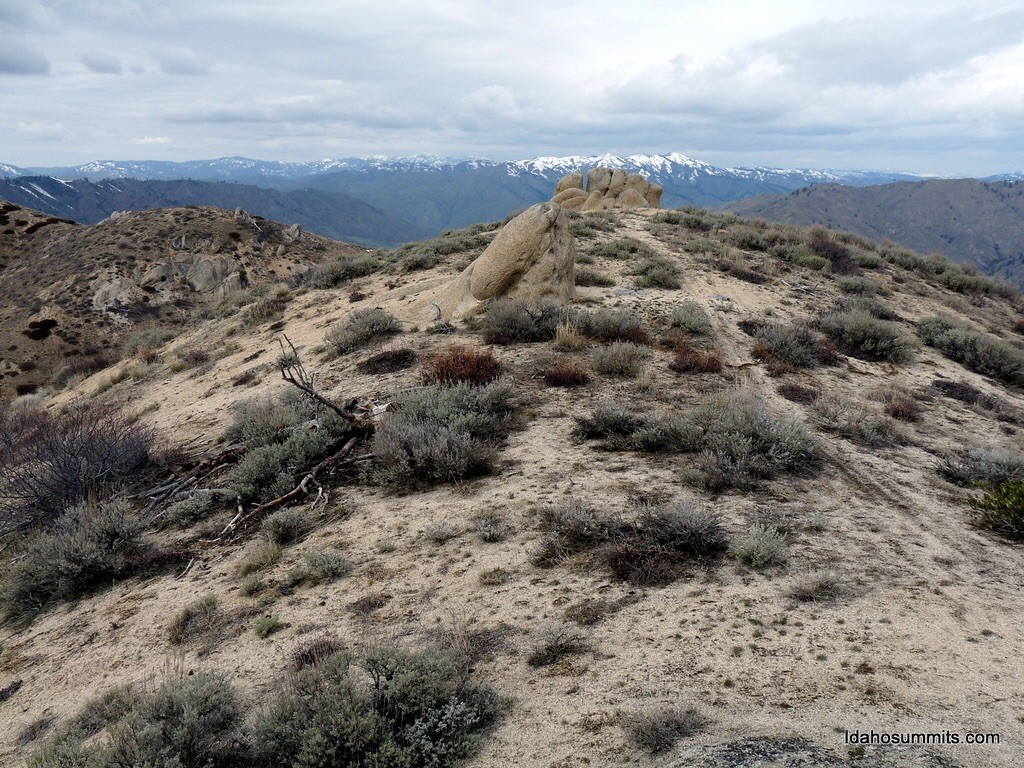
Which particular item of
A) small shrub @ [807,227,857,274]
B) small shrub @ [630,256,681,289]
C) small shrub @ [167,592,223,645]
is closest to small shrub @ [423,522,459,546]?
small shrub @ [167,592,223,645]

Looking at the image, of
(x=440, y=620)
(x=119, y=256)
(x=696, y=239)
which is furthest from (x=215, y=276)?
(x=440, y=620)

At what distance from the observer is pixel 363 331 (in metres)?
11.3

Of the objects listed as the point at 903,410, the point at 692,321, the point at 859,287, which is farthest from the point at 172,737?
the point at 859,287

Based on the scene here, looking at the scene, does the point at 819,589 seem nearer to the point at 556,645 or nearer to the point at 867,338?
the point at 556,645

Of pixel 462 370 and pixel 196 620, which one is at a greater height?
pixel 462 370

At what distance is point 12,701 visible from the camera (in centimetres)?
399

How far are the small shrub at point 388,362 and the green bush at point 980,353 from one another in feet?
37.3

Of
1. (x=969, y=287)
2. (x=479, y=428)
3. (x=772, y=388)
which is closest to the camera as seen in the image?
(x=479, y=428)

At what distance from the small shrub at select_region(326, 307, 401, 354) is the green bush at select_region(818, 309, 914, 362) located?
31.4 feet

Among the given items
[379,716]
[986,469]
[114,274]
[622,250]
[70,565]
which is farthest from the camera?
[114,274]

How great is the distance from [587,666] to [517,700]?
0.49 metres

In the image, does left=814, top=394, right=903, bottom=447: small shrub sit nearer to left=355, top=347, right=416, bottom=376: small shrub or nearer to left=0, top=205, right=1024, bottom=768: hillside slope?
left=0, top=205, right=1024, bottom=768: hillside slope

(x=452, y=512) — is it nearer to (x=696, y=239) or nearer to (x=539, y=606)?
(x=539, y=606)

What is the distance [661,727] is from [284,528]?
13.4ft
